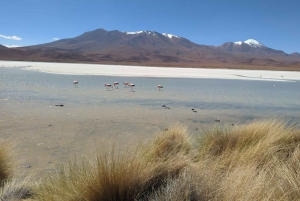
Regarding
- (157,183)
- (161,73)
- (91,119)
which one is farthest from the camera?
(161,73)

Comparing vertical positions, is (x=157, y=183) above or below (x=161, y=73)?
above

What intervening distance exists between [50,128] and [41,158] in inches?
73.2

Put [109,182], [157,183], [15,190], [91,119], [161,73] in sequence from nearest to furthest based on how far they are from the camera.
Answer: [109,182], [157,183], [15,190], [91,119], [161,73]

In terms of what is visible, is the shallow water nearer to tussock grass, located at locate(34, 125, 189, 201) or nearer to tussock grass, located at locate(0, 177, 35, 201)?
tussock grass, located at locate(0, 177, 35, 201)

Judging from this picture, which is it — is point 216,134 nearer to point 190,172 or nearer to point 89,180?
point 190,172

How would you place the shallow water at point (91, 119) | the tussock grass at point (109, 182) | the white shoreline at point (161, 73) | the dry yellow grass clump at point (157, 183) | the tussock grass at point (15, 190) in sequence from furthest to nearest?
the white shoreline at point (161, 73) → the shallow water at point (91, 119) → the tussock grass at point (15, 190) → the tussock grass at point (109, 182) → the dry yellow grass clump at point (157, 183)

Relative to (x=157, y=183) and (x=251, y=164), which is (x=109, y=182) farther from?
(x=251, y=164)

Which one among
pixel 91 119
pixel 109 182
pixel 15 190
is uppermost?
pixel 109 182

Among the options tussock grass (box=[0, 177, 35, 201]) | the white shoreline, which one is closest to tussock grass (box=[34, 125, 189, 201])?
tussock grass (box=[0, 177, 35, 201])

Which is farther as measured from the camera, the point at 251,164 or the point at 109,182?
the point at 251,164

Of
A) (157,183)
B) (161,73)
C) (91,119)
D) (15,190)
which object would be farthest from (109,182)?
(161,73)

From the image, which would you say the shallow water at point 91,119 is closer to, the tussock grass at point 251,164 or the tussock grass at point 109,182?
the tussock grass at point 109,182

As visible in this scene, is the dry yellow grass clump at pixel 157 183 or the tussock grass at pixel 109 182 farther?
the tussock grass at pixel 109 182

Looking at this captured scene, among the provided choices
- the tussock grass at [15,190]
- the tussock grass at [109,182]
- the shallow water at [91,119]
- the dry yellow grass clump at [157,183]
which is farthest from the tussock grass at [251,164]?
the shallow water at [91,119]
